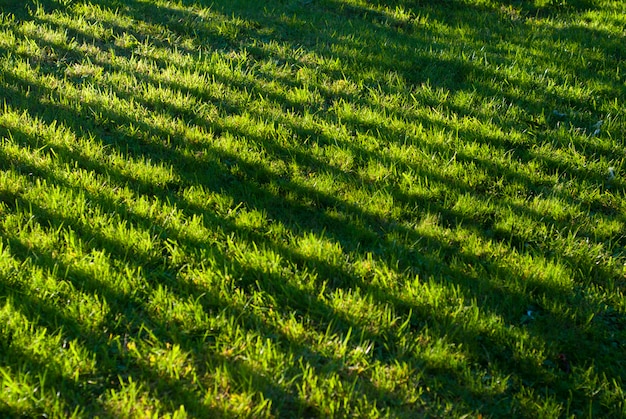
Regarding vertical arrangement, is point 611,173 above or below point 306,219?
above

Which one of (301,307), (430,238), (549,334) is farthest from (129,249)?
(549,334)

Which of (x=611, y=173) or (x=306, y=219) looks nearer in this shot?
(x=306, y=219)

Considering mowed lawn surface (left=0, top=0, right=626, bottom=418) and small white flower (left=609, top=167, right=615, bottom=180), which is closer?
mowed lawn surface (left=0, top=0, right=626, bottom=418)

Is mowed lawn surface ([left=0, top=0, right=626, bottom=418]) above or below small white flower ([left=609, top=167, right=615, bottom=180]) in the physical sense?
below

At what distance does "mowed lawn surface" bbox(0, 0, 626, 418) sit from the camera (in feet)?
9.77

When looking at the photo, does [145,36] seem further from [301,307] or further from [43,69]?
[301,307]

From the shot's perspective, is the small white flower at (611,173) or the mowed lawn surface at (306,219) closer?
the mowed lawn surface at (306,219)

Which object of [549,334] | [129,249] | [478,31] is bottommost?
[129,249]

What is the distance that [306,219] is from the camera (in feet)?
13.3

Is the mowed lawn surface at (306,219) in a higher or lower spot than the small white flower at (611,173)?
lower

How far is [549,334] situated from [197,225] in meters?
1.85

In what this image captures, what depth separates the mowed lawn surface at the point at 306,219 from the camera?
2.98 metres

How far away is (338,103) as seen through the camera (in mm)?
5328

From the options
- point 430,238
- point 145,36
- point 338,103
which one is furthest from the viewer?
point 145,36
